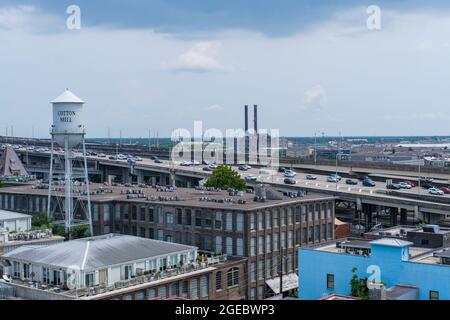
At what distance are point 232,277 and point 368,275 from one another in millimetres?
12388

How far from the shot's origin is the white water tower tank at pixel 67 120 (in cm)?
4733

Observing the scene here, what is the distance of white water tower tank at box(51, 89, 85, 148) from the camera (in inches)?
1864

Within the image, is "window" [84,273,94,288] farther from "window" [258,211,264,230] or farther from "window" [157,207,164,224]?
"window" [157,207,164,224]

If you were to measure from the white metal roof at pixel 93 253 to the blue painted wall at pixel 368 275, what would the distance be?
751 cm

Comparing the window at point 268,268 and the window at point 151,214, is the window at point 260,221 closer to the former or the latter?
the window at point 268,268

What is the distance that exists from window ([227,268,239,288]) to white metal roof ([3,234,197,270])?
594 cm

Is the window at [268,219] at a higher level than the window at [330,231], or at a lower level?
higher

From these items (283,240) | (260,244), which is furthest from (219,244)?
(283,240)

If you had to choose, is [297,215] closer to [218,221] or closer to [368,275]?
[218,221]

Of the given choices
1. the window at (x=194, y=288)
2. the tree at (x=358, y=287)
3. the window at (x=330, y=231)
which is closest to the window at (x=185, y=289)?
the window at (x=194, y=288)

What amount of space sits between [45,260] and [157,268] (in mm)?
5843

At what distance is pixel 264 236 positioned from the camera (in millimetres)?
44750

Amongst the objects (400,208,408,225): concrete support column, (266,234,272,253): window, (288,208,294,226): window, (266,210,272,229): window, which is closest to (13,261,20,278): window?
(266,234,272,253): window

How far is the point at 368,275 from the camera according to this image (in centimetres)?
2975
